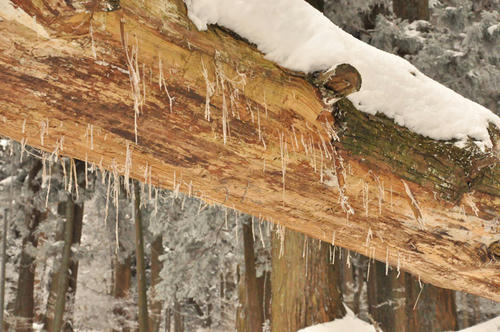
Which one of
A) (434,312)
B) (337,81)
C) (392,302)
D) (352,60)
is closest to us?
(337,81)

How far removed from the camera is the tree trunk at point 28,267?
38.4ft

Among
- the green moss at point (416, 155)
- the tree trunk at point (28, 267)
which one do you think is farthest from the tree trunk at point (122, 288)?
the green moss at point (416, 155)

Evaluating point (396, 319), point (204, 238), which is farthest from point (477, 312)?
point (204, 238)

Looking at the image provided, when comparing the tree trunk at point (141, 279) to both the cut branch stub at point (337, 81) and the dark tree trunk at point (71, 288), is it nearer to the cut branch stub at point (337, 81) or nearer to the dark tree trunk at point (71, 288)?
the dark tree trunk at point (71, 288)

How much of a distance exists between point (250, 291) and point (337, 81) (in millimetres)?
8339

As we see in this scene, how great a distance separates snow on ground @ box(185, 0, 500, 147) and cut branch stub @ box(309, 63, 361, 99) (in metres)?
0.07

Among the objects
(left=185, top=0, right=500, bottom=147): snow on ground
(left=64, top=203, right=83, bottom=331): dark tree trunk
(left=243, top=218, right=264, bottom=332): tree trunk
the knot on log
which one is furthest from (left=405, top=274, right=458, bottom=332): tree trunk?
(left=64, top=203, right=83, bottom=331): dark tree trunk

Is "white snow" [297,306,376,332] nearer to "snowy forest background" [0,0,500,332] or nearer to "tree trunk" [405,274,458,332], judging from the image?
"snowy forest background" [0,0,500,332]

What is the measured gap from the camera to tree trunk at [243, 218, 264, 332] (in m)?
9.36

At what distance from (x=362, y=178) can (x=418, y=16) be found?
295 inches

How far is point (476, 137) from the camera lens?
7.61 ft

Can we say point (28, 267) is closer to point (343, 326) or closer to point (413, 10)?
point (343, 326)

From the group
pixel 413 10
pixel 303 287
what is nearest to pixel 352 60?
pixel 303 287

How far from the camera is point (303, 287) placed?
16.0ft
